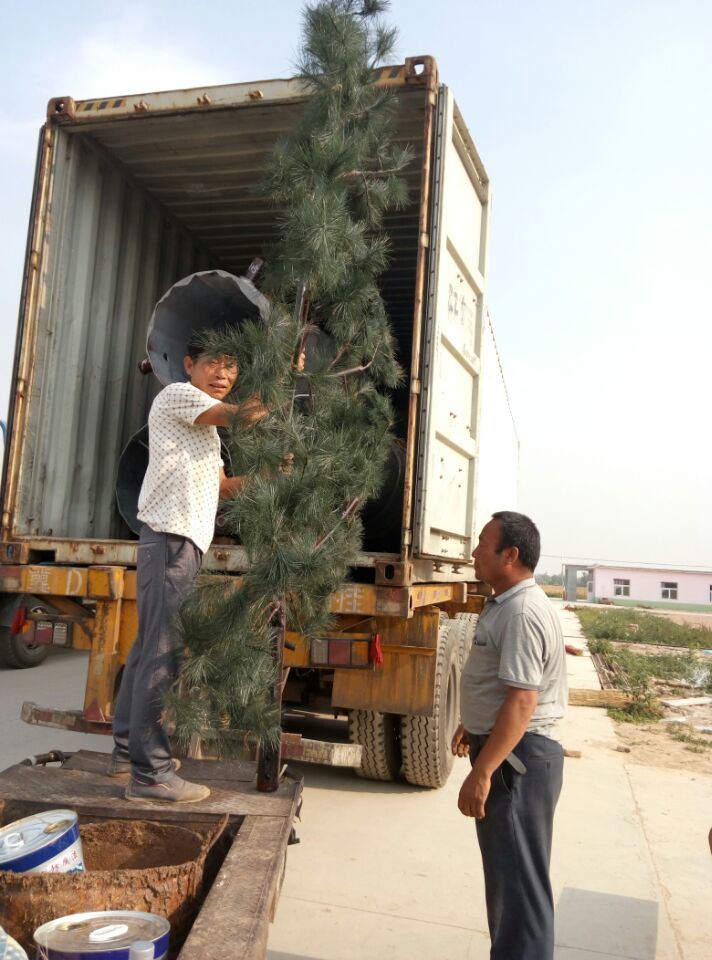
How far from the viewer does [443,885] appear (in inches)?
130

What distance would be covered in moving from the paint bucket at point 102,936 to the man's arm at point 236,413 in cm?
148

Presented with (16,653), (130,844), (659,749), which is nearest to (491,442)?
(659,749)

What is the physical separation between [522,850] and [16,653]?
7.22 metres

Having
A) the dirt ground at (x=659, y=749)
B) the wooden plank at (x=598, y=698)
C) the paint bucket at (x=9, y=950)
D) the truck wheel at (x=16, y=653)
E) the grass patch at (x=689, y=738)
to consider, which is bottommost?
the dirt ground at (x=659, y=749)

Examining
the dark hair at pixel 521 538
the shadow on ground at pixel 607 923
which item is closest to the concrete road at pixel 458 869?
the shadow on ground at pixel 607 923

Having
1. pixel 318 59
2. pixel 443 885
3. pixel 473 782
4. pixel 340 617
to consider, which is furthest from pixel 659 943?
pixel 318 59

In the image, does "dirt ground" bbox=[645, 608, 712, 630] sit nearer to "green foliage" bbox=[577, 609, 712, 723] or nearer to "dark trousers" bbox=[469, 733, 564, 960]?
"green foliage" bbox=[577, 609, 712, 723]

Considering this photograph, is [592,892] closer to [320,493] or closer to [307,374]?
[320,493]

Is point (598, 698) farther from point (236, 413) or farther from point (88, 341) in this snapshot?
point (236, 413)

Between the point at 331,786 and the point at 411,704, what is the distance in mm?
967

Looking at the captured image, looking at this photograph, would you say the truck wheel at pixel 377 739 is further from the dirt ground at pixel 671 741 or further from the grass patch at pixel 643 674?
the grass patch at pixel 643 674

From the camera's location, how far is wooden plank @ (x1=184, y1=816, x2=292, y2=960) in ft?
5.82

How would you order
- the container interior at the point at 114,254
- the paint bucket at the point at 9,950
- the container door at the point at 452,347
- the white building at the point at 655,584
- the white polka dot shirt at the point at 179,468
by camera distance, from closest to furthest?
the paint bucket at the point at 9,950
the white polka dot shirt at the point at 179,468
the container door at the point at 452,347
the container interior at the point at 114,254
the white building at the point at 655,584

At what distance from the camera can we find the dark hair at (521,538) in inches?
94.7
